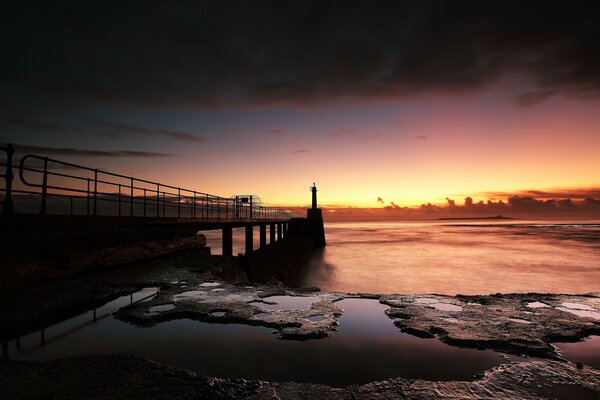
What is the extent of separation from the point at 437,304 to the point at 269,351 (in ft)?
9.65

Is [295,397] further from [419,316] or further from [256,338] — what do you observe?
[419,316]

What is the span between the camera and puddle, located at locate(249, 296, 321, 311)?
4.82 metres

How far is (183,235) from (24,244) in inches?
225

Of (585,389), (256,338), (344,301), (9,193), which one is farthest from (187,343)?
(9,193)

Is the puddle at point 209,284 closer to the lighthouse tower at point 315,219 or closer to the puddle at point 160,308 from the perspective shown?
the puddle at point 160,308

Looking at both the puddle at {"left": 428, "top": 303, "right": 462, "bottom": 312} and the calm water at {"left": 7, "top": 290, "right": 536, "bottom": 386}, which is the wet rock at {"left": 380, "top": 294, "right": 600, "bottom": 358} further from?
the calm water at {"left": 7, "top": 290, "right": 536, "bottom": 386}

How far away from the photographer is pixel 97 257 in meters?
7.01

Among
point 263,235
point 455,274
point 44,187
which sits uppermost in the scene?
point 44,187

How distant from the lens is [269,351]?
3248mm

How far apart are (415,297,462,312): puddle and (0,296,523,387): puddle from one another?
3.84 feet

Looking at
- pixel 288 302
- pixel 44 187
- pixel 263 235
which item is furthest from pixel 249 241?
pixel 288 302

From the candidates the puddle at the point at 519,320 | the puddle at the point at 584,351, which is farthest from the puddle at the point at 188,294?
the puddle at the point at 584,351

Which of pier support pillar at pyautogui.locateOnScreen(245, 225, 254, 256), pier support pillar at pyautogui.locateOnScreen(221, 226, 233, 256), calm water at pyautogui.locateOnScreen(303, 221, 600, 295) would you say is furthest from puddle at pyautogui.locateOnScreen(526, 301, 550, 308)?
calm water at pyautogui.locateOnScreen(303, 221, 600, 295)

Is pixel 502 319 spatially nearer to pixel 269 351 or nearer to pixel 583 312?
pixel 583 312
